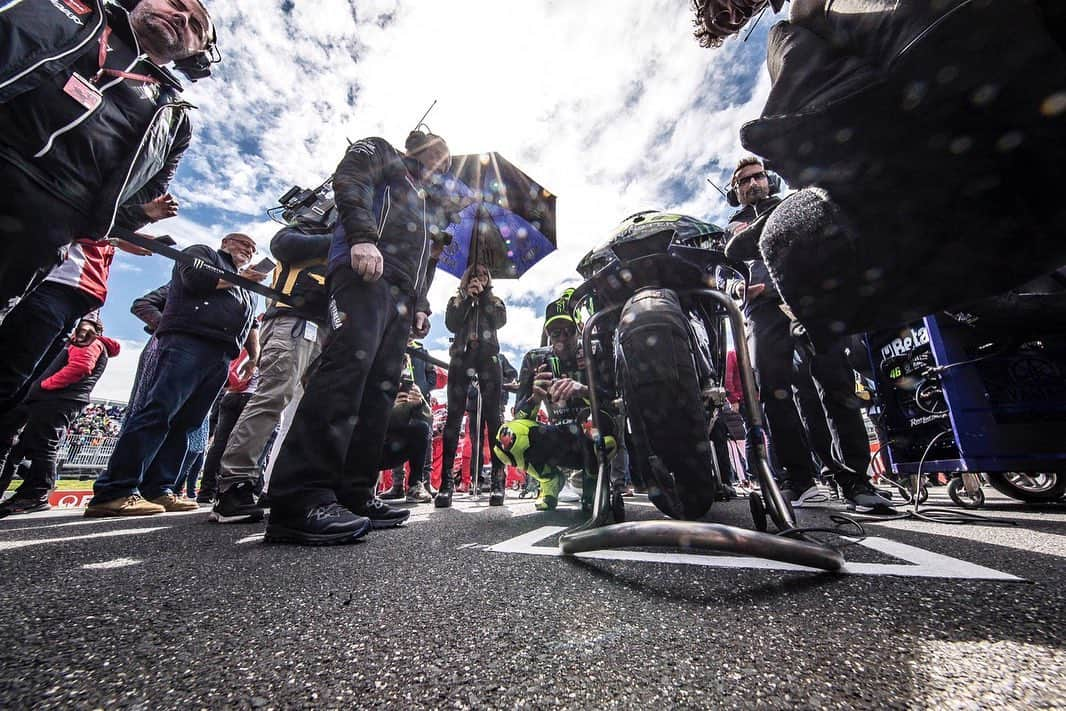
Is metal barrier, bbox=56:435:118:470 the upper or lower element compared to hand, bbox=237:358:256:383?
lower

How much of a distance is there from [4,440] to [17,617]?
258cm

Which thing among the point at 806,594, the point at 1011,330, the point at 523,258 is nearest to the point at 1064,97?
the point at 806,594

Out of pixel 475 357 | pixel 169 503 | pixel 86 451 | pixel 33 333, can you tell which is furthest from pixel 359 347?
pixel 86 451

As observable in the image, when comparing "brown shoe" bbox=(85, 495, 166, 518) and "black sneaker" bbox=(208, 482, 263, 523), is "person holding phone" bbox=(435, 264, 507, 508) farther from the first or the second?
"brown shoe" bbox=(85, 495, 166, 518)

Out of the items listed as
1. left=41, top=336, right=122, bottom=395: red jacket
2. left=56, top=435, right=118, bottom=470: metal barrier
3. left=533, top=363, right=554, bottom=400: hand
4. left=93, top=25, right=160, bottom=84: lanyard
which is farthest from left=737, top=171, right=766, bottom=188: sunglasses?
left=56, top=435, right=118, bottom=470: metal barrier

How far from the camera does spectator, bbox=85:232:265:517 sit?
2.57 metres

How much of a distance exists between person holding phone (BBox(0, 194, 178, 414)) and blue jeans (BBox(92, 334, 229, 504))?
502 mm

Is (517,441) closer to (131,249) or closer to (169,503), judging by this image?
(169,503)

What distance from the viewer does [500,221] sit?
19.5 ft

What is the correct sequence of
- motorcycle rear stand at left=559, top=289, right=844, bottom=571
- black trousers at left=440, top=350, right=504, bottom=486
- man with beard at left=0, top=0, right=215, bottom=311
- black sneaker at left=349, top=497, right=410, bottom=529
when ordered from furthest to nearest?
1. black trousers at left=440, top=350, right=504, bottom=486
2. black sneaker at left=349, top=497, right=410, bottom=529
3. man with beard at left=0, top=0, right=215, bottom=311
4. motorcycle rear stand at left=559, top=289, right=844, bottom=571

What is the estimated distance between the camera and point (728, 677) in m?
0.54

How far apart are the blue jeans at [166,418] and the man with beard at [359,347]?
1.45 meters

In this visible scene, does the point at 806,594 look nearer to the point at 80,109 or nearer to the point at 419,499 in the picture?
the point at 80,109

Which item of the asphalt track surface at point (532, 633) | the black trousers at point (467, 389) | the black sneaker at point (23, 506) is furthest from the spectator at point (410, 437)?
the asphalt track surface at point (532, 633)
